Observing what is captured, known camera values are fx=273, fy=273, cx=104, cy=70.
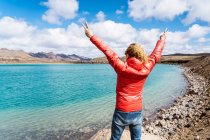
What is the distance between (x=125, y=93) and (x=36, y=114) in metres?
19.1

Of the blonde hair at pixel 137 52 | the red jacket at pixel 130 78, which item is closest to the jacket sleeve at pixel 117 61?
the red jacket at pixel 130 78

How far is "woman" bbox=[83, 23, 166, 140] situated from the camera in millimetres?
5668

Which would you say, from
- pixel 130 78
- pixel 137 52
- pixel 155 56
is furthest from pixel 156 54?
pixel 130 78

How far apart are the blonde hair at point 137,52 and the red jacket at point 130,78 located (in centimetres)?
9

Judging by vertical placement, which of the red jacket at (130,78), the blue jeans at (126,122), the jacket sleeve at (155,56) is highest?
the jacket sleeve at (155,56)

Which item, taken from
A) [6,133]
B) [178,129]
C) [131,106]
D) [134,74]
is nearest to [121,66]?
[134,74]

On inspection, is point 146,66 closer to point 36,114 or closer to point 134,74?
point 134,74

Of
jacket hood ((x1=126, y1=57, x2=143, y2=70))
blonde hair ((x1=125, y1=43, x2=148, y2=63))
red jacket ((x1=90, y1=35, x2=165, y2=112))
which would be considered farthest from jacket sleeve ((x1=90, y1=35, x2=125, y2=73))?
blonde hair ((x1=125, y1=43, x2=148, y2=63))

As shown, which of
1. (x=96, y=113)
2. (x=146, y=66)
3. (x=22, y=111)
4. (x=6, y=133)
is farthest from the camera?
(x=22, y=111)

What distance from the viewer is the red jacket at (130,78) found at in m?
5.73

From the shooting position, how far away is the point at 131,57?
5.98 m

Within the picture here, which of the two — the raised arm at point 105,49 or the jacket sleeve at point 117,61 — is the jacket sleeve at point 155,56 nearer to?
the jacket sleeve at point 117,61

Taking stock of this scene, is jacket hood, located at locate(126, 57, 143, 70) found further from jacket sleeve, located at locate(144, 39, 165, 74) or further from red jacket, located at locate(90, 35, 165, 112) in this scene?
jacket sleeve, located at locate(144, 39, 165, 74)

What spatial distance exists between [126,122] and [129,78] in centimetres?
104
